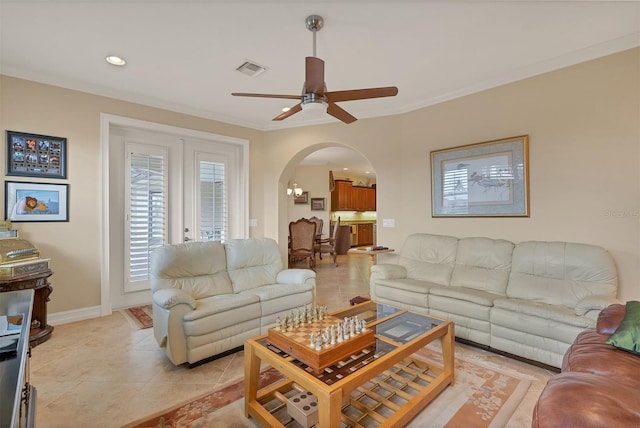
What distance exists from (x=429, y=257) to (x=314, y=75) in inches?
101

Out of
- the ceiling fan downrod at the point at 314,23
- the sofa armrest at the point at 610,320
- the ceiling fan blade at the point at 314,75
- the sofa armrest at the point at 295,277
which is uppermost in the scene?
the ceiling fan downrod at the point at 314,23

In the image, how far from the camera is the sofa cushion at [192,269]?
2.77 m

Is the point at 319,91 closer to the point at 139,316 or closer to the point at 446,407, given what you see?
the point at 446,407

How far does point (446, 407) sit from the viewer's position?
1893mm

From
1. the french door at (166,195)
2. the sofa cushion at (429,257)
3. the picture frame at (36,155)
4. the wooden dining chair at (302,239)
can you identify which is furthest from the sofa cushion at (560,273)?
the picture frame at (36,155)

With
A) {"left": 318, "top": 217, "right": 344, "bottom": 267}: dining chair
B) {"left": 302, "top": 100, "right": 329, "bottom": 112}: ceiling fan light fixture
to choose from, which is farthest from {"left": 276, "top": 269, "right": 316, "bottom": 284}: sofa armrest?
{"left": 318, "top": 217, "right": 344, "bottom": 267}: dining chair

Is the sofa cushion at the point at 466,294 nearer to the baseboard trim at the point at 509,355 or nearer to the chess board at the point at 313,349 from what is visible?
the baseboard trim at the point at 509,355

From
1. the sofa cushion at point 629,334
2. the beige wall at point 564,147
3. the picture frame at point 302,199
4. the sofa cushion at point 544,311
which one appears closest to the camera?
the sofa cushion at point 629,334

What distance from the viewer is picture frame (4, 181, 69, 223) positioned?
3.07 m

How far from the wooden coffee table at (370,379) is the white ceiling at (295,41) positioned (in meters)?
2.33

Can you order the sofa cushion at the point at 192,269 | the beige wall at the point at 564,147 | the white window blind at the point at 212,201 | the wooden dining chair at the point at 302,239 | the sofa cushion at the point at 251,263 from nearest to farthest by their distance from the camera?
the beige wall at the point at 564,147 < the sofa cushion at the point at 192,269 < the sofa cushion at the point at 251,263 < the white window blind at the point at 212,201 < the wooden dining chair at the point at 302,239

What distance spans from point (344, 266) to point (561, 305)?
15.3ft

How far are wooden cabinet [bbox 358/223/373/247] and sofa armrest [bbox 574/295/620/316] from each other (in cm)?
799

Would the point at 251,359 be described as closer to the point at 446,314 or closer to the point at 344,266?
the point at 446,314
